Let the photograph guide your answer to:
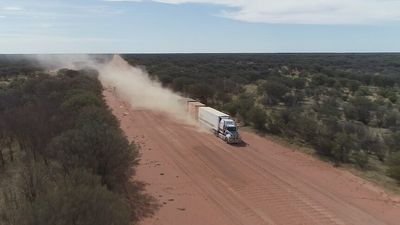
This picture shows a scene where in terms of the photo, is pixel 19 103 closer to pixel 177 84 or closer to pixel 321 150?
pixel 321 150

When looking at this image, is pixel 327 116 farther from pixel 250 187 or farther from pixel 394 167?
pixel 250 187

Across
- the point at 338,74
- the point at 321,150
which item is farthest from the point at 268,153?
the point at 338,74

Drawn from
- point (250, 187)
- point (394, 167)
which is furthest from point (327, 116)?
point (250, 187)

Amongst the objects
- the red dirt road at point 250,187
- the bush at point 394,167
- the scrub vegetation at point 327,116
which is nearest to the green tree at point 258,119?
the scrub vegetation at point 327,116

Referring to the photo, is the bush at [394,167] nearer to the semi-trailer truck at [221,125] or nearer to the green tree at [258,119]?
the semi-trailer truck at [221,125]

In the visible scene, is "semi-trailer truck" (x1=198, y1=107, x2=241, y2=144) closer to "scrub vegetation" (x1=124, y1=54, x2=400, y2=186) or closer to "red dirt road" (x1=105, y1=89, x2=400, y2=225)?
"red dirt road" (x1=105, y1=89, x2=400, y2=225)
